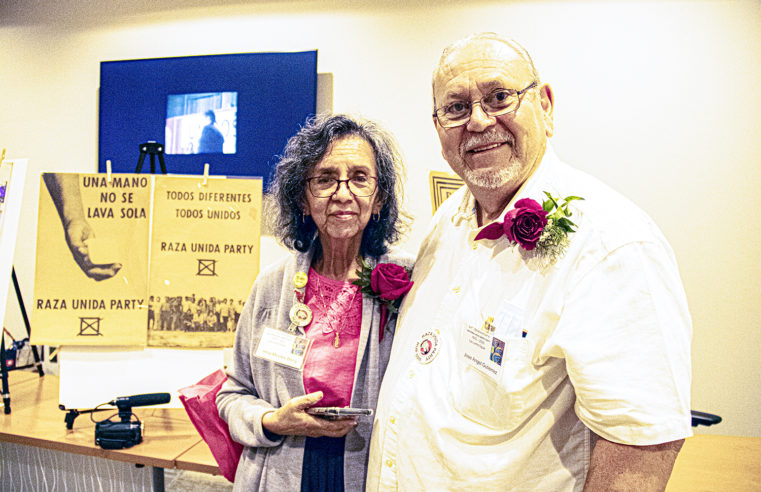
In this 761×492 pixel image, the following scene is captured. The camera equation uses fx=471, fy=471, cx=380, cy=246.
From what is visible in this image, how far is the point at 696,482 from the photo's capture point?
158cm

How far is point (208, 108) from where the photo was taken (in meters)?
3.19

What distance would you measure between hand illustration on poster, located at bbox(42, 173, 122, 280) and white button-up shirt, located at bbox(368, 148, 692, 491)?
1.55m

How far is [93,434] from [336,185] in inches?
61.8

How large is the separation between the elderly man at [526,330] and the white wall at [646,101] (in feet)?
4.27

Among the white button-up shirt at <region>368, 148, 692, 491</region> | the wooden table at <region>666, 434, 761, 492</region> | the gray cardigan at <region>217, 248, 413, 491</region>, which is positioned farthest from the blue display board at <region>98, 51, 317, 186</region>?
the wooden table at <region>666, 434, 761, 492</region>

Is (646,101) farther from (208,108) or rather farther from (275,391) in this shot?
(208,108)

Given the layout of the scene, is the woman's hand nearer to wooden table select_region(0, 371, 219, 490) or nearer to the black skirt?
the black skirt

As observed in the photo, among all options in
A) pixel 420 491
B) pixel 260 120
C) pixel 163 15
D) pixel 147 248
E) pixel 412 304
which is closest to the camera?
pixel 420 491

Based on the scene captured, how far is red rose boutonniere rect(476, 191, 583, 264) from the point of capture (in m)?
0.97

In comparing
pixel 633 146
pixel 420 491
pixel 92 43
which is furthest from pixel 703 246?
pixel 92 43

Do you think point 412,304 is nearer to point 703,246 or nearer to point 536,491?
point 536,491

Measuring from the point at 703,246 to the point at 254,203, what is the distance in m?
2.42

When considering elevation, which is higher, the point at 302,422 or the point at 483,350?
the point at 483,350

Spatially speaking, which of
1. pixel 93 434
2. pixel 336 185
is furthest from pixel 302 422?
pixel 93 434
